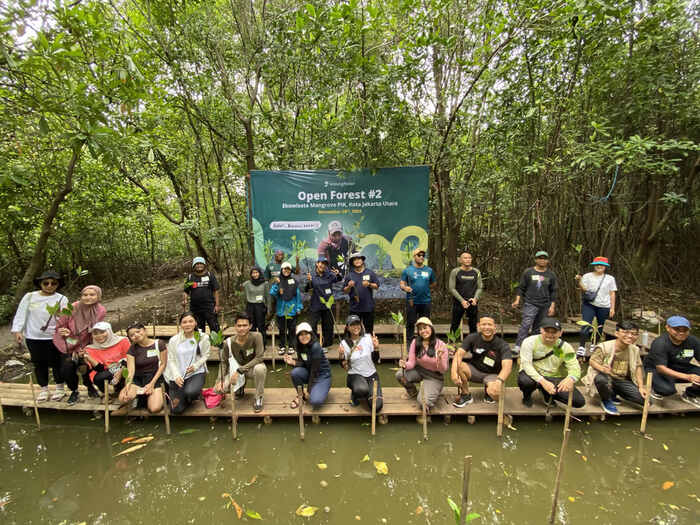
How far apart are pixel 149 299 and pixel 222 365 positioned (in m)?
6.36

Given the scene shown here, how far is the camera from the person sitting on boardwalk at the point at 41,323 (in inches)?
138

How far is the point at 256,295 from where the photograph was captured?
491cm

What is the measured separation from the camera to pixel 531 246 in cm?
646

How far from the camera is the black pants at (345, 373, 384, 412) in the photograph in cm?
335

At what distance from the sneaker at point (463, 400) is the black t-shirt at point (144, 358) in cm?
325

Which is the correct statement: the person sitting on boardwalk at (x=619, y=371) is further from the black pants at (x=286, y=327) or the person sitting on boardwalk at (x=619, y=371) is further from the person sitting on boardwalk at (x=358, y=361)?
the black pants at (x=286, y=327)

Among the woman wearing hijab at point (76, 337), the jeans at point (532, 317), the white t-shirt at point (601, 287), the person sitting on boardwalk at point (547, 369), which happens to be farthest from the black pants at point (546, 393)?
the woman wearing hijab at point (76, 337)

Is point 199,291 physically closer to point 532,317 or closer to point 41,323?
point 41,323

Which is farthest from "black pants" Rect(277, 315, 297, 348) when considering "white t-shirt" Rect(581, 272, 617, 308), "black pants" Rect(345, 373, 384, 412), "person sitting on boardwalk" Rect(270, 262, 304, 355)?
"white t-shirt" Rect(581, 272, 617, 308)

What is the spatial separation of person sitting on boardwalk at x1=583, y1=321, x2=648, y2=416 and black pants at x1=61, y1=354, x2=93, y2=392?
5510 mm

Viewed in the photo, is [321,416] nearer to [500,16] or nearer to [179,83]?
[500,16]

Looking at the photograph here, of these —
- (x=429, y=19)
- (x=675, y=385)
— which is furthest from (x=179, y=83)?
(x=675, y=385)

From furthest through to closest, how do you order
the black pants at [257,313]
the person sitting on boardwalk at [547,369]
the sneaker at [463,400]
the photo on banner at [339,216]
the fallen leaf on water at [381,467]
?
1. the photo on banner at [339,216]
2. the black pants at [257,313]
3. the sneaker at [463,400]
4. the person sitting on boardwalk at [547,369]
5. the fallen leaf on water at [381,467]

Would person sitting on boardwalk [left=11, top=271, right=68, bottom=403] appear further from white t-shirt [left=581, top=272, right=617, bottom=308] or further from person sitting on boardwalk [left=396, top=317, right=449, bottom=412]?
white t-shirt [left=581, top=272, right=617, bottom=308]
